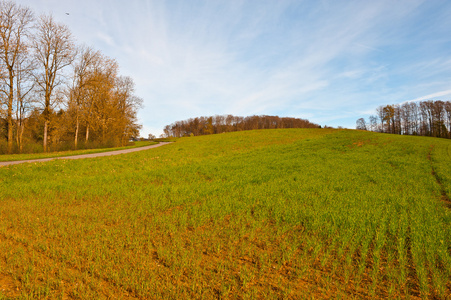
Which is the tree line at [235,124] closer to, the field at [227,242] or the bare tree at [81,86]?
the bare tree at [81,86]

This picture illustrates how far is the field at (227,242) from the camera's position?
Result: 3.27 meters

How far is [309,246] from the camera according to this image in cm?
444

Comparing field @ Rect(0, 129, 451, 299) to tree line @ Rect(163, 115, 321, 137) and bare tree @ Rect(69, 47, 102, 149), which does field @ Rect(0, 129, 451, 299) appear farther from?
tree line @ Rect(163, 115, 321, 137)

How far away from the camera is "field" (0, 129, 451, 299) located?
327 centimetres

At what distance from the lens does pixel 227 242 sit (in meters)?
4.65

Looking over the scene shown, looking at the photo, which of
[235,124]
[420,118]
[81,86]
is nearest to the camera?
[81,86]

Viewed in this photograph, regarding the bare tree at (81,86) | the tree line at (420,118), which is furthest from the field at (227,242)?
the tree line at (420,118)

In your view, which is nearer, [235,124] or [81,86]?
[81,86]

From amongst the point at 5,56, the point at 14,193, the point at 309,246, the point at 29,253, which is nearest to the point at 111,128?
the point at 5,56

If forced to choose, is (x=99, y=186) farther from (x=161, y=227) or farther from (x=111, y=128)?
(x=111, y=128)

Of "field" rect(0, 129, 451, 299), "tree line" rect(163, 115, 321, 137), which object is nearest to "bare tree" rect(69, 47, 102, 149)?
"field" rect(0, 129, 451, 299)

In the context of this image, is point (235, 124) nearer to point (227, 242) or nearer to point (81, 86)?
point (81, 86)

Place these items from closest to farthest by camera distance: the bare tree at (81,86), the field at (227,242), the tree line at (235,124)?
the field at (227,242) < the bare tree at (81,86) < the tree line at (235,124)

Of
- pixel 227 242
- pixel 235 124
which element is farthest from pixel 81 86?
pixel 235 124
